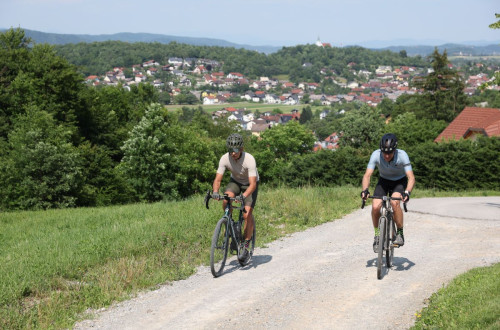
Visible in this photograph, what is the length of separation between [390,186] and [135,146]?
36663mm

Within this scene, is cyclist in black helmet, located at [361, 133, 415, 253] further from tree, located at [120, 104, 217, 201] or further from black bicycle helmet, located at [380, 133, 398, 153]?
tree, located at [120, 104, 217, 201]

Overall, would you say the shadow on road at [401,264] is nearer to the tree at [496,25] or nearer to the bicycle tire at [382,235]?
the bicycle tire at [382,235]

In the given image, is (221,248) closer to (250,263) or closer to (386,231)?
(250,263)

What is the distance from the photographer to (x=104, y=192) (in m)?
39.7

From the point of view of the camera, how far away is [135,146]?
43.3m

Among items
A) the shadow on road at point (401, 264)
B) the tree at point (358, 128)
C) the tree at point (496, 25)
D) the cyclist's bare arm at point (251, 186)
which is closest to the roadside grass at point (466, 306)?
the shadow on road at point (401, 264)

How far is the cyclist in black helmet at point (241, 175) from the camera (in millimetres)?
8281

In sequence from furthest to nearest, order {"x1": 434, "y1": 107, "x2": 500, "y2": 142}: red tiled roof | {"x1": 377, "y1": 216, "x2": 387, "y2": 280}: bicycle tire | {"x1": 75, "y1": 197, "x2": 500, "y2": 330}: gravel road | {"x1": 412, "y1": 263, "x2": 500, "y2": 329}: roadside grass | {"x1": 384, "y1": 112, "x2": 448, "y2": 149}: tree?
{"x1": 384, "y1": 112, "x2": 448, "y2": 149}: tree, {"x1": 434, "y1": 107, "x2": 500, "y2": 142}: red tiled roof, {"x1": 377, "y1": 216, "x2": 387, "y2": 280}: bicycle tire, {"x1": 75, "y1": 197, "x2": 500, "y2": 330}: gravel road, {"x1": 412, "y1": 263, "x2": 500, "y2": 329}: roadside grass

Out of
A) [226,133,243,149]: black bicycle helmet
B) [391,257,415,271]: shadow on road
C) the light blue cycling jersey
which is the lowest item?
[391,257,415,271]: shadow on road

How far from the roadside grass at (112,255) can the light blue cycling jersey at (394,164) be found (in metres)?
3.30

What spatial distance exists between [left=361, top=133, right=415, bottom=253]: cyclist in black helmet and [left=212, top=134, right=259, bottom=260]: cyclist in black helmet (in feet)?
5.64

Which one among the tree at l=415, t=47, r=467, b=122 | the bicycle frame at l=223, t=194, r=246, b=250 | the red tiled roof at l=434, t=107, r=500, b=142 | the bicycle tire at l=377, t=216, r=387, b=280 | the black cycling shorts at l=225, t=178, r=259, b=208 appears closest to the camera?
the bicycle tire at l=377, t=216, r=387, b=280

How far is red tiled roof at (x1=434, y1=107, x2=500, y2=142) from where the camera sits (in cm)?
4344

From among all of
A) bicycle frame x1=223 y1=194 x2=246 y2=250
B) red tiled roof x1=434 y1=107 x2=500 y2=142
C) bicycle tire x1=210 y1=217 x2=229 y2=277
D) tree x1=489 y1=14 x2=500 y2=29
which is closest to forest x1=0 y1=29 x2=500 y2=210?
red tiled roof x1=434 y1=107 x2=500 y2=142
